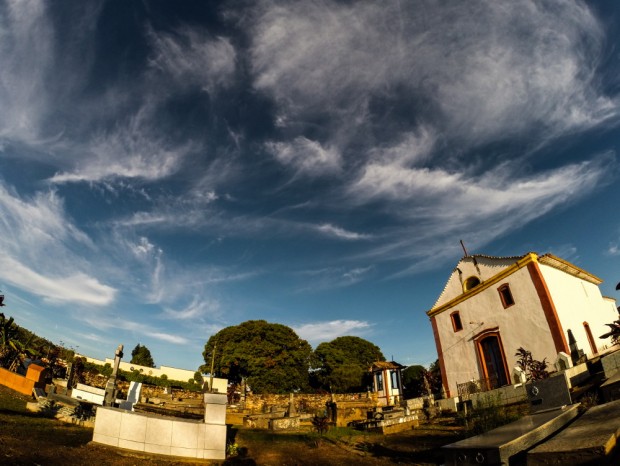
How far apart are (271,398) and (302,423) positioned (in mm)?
11406

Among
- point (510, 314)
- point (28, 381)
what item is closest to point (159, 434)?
point (28, 381)

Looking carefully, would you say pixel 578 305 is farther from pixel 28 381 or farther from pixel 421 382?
pixel 28 381

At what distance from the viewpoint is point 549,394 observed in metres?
6.49

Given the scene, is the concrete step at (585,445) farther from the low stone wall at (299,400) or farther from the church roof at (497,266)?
the low stone wall at (299,400)

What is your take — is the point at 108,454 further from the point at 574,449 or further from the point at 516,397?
the point at 516,397

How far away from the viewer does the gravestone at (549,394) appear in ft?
20.3

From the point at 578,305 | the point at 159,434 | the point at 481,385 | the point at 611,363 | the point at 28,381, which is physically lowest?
the point at 159,434

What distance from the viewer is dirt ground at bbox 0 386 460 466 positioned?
7508 mm

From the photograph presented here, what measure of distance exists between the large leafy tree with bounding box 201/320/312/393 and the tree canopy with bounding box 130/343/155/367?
13070 millimetres

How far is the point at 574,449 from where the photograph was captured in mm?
3604

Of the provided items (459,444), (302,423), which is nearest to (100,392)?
(302,423)

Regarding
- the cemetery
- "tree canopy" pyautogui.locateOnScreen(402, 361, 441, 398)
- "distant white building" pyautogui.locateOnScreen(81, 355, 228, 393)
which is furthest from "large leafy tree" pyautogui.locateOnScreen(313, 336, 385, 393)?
the cemetery

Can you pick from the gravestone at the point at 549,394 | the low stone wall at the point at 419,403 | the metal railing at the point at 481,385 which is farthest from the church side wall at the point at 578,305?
the gravestone at the point at 549,394

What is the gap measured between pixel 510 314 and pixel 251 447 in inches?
662
